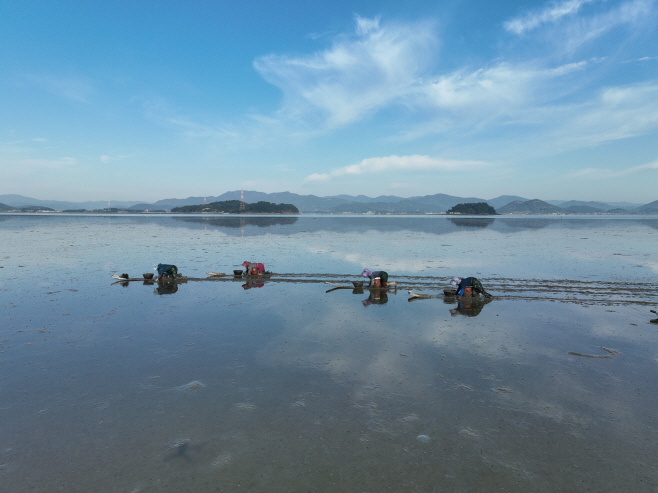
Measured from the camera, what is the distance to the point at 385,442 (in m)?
8.01

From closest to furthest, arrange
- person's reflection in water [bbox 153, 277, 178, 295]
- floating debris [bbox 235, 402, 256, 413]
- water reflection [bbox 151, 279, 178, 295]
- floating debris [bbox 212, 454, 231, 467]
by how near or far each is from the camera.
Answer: floating debris [bbox 212, 454, 231, 467], floating debris [bbox 235, 402, 256, 413], water reflection [bbox 151, 279, 178, 295], person's reflection in water [bbox 153, 277, 178, 295]

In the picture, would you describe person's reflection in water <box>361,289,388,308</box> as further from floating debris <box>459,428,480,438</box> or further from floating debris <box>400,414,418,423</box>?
floating debris <box>459,428,480,438</box>

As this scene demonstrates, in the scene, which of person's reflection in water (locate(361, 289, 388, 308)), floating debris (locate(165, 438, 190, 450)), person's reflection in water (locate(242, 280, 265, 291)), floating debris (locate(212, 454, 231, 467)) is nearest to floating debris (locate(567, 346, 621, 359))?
person's reflection in water (locate(361, 289, 388, 308))

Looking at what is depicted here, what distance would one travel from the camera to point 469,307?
760 inches

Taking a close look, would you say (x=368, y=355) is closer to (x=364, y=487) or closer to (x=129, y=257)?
(x=364, y=487)

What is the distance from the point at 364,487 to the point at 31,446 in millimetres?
7535

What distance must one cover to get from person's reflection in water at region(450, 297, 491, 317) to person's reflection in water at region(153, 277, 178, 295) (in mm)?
17483

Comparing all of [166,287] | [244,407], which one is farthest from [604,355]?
[166,287]

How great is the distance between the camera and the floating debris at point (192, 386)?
33.6 ft

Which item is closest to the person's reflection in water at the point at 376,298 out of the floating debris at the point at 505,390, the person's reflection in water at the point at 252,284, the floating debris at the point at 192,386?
the person's reflection in water at the point at 252,284

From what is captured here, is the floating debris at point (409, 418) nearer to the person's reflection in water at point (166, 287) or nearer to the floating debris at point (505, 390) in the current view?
the floating debris at point (505, 390)

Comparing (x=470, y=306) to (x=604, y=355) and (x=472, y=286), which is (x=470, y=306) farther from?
(x=604, y=355)

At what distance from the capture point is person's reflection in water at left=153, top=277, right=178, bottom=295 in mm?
22453

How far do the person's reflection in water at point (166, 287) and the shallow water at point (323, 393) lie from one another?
1.04 meters
